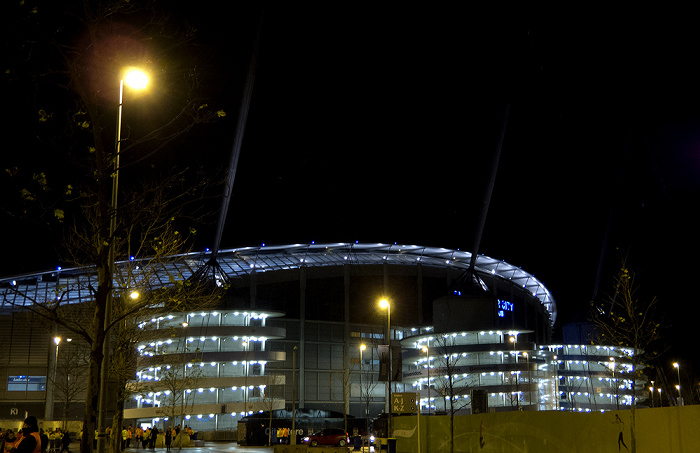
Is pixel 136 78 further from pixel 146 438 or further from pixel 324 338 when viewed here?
pixel 324 338

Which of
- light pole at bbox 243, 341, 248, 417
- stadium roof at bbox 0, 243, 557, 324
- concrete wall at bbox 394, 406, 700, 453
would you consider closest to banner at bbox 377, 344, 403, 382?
concrete wall at bbox 394, 406, 700, 453

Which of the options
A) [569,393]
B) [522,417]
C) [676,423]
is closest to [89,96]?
[676,423]

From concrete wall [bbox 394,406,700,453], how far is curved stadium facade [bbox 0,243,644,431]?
47.4 m

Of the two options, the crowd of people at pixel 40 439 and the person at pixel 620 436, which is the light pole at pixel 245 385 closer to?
the crowd of people at pixel 40 439

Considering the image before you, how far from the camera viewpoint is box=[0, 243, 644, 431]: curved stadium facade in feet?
270

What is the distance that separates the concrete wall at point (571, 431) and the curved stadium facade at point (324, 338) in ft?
156

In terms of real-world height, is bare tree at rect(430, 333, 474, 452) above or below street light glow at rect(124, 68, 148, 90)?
below

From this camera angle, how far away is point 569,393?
118438 mm

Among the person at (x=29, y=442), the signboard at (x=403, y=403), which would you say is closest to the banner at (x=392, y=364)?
the signboard at (x=403, y=403)

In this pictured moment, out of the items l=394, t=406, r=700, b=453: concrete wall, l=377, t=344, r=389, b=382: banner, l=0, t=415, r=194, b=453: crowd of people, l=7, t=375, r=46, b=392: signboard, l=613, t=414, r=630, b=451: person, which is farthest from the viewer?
l=7, t=375, r=46, b=392: signboard

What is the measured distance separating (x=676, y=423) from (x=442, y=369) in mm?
70444

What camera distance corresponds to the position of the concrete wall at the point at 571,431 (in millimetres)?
20000

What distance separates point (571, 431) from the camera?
2491 centimetres

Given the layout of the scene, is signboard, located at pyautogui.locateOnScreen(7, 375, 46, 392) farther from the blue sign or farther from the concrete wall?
the concrete wall
